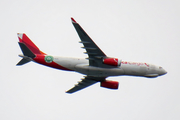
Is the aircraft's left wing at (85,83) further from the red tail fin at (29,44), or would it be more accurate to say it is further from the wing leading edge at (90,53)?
the red tail fin at (29,44)

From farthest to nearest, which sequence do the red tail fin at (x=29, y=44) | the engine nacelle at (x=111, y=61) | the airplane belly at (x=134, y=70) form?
1. the red tail fin at (x=29, y=44)
2. the airplane belly at (x=134, y=70)
3. the engine nacelle at (x=111, y=61)

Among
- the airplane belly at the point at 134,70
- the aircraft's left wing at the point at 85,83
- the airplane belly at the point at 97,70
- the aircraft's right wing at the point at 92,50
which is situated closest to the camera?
the aircraft's right wing at the point at 92,50

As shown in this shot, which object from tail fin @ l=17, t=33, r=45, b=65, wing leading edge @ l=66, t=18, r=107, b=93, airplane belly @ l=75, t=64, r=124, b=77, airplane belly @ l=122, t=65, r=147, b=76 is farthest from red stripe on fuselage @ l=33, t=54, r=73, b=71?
airplane belly @ l=122, t=65, r=147, b=76

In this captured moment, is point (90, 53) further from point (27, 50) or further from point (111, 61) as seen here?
point (27, 50)

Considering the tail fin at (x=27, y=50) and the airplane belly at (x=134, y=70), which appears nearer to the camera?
the tail fin at (x=27, y=50)

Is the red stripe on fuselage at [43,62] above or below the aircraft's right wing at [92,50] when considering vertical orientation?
below

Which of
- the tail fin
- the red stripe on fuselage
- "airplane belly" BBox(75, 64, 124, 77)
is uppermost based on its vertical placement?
the tail fin

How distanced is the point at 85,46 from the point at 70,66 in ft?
16.3

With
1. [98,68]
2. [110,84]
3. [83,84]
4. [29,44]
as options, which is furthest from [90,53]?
[29,44]

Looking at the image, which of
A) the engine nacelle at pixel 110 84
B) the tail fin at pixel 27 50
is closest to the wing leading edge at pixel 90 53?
the engine nacelle at pixel 110 84

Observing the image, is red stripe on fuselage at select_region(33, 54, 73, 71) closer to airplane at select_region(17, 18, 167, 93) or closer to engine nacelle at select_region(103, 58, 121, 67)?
airplane at select_region(17, 18, 167, 93)

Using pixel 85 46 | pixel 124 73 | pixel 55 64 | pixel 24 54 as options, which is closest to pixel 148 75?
pixel 124 73

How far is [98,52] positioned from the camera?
43.1 metres

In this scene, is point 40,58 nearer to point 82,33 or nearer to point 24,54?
point 24,54
